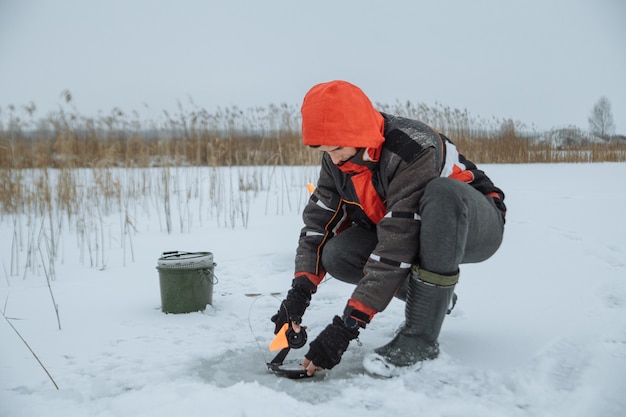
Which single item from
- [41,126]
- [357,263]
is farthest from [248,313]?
[41,126]

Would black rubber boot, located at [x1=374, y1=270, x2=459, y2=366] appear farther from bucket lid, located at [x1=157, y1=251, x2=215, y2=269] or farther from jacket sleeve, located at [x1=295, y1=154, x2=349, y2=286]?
bucket lid, located at [x1=157, y1=251, x2=215, y2=269]

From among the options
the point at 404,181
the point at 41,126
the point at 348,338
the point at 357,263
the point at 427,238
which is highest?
the point at 41,126

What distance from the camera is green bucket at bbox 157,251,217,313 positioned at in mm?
2316

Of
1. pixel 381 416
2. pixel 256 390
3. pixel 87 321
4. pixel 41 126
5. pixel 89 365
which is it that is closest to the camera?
pixel 381 416

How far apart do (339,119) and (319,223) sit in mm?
534

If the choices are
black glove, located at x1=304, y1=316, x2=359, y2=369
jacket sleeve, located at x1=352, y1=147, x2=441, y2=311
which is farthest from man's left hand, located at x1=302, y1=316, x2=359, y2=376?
jacket sleeve, located at x1=352, y1=147, x2=441, y2=311

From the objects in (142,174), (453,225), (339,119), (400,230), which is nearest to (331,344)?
(400,230)

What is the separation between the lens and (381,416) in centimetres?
139

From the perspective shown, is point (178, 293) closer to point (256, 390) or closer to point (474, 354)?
point (256, 390)

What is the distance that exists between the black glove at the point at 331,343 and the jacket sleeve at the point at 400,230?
0.11m

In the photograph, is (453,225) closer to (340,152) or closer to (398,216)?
(398,216)

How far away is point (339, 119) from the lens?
1.61 m

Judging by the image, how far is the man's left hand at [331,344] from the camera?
157 cm

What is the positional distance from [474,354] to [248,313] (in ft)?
3.33
